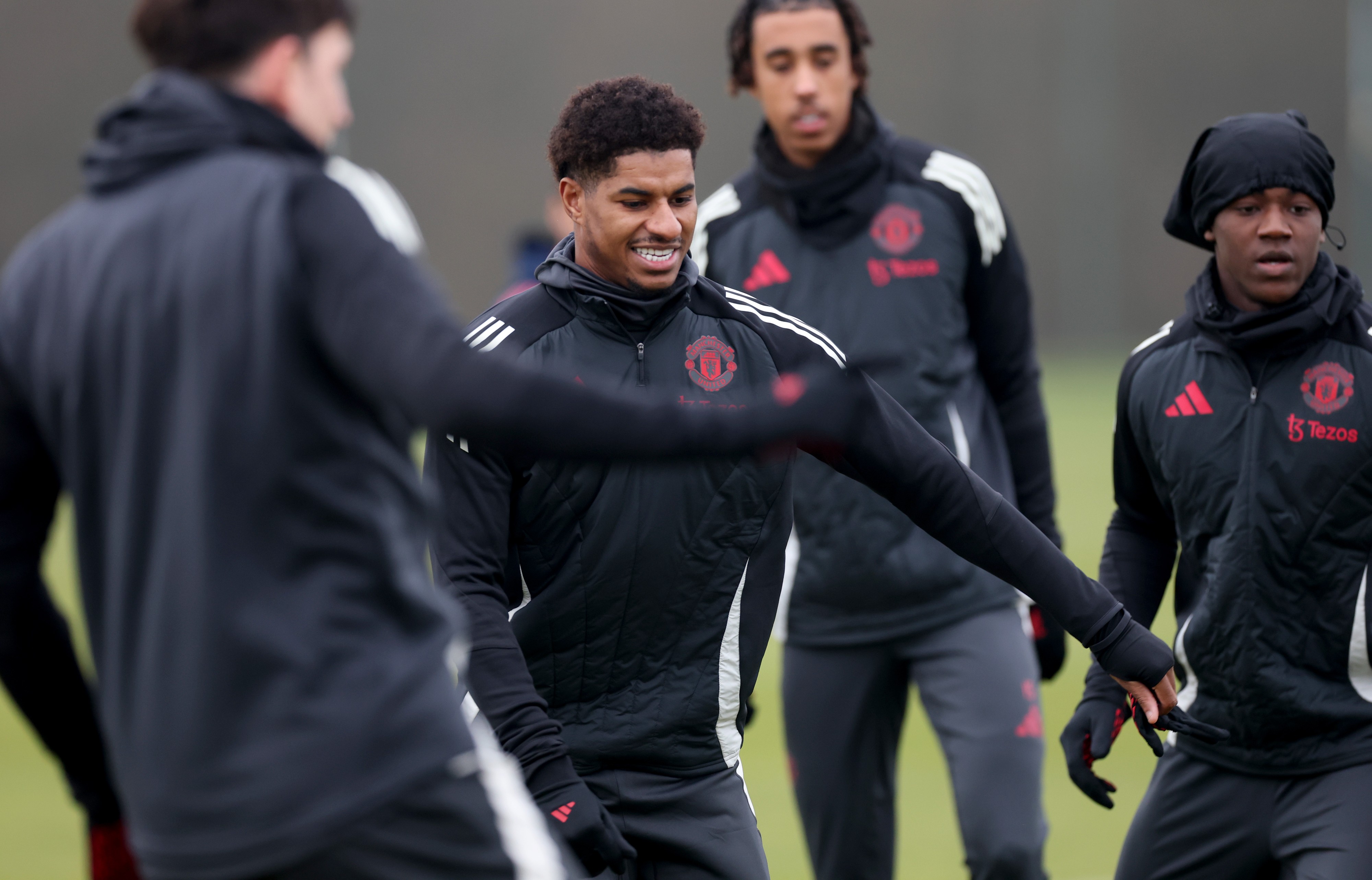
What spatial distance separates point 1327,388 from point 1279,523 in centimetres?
28

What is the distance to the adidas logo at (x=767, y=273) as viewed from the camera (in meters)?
4.07

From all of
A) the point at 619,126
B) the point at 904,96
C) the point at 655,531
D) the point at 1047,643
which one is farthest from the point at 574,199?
the point at 904,96

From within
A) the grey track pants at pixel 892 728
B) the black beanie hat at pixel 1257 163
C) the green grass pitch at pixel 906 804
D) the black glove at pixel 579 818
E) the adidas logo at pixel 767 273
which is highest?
the black beanie hat at pixel 1257 163

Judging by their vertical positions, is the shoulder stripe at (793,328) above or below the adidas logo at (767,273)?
above

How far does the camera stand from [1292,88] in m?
18.9

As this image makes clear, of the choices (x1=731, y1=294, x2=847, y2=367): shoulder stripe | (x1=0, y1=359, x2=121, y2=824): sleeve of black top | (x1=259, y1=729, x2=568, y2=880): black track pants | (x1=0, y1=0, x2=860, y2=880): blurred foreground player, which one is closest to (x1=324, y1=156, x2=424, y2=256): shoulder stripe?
(x1=0, y1=0, x2=860, y2=880): blurred foreground player

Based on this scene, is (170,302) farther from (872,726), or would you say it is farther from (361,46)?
(361,46)

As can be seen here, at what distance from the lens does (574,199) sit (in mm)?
3012

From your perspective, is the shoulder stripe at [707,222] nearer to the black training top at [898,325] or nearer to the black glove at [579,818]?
the black training top at [898,325]

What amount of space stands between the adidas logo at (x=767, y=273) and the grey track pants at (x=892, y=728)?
934 mm

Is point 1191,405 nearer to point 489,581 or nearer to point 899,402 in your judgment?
point 899,402

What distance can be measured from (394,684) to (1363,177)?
4851 mm

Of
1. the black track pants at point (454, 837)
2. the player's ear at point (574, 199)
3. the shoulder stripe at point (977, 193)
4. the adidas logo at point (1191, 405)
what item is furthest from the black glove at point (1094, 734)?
the black track pants at point (454, 837)

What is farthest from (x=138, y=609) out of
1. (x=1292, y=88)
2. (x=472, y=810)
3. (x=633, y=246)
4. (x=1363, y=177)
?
(x=1292, y=88)
